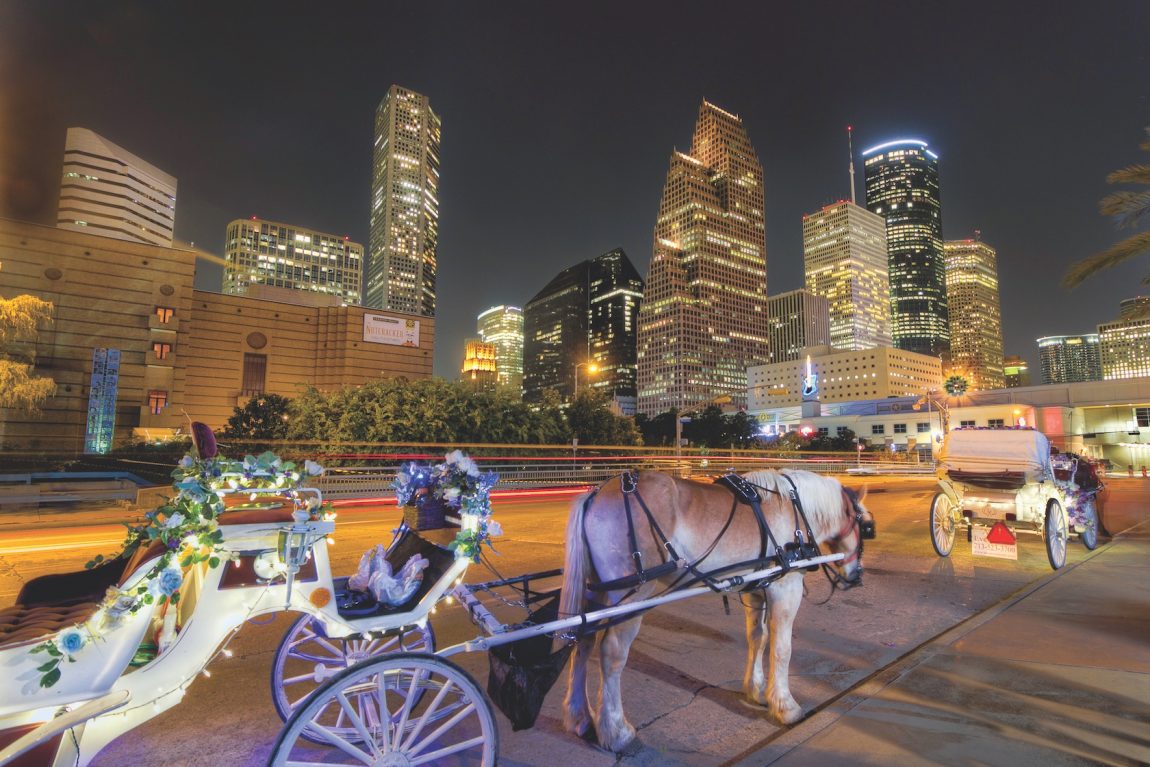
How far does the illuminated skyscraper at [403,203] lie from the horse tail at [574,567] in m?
184

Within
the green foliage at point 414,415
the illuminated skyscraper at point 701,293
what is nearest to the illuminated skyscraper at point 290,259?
the illuminated skyscraper at point 701,293

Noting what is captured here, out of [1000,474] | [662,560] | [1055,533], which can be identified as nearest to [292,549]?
[662,560]

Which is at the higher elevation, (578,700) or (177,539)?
(177,539)

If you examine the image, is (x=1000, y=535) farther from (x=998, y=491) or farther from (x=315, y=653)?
(x=315, y=653)

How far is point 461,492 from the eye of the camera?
3545 mm

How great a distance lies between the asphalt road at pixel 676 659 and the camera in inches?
132

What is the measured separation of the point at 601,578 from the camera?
3527mm

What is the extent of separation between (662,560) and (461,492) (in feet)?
4.52

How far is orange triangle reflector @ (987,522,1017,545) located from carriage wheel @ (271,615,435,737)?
841 centimetres

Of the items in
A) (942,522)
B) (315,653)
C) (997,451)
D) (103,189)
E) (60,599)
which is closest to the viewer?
(60,599)

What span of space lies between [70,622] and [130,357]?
55.9 metres

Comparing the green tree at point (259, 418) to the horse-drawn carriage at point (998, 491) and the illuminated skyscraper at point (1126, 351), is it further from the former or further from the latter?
the illuminated skyscraper at point (1126, 351)

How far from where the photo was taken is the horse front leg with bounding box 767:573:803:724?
3.74m

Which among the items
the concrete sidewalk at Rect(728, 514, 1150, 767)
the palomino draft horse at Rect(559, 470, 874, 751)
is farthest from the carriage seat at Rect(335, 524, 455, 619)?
the concrete sidewalk at Rect(728, 514, 1150, 767)
